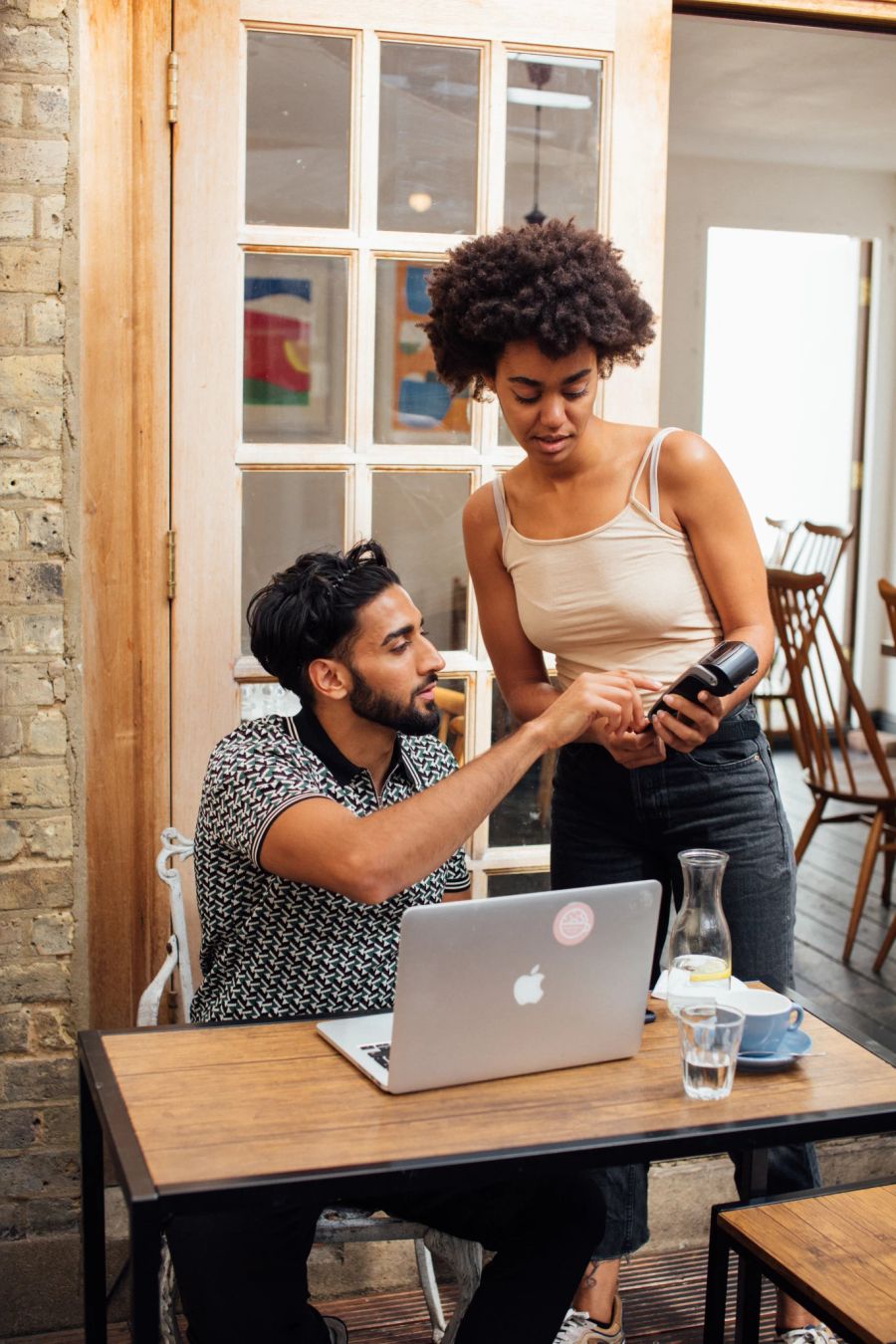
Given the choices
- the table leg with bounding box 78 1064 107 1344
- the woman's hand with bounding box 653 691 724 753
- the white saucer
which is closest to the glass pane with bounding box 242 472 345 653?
the woman's hand with bounding box 653 691 724 753

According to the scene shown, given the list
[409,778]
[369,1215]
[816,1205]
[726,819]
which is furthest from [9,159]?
[816,1205]

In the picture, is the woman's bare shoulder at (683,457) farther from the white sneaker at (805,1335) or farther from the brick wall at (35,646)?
the white sneaker at (805,1335)

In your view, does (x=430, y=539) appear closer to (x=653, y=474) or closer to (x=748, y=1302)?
(x=653, y=474)

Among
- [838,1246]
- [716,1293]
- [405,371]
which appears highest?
[405,371]

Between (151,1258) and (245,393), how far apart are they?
5.20ft

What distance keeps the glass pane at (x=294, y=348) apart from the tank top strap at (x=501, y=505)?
0.43 meters

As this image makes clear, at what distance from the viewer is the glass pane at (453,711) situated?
8.93 feet

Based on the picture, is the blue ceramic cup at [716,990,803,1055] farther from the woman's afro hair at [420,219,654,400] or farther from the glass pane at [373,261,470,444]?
the glass pane at [373,261,470,444]

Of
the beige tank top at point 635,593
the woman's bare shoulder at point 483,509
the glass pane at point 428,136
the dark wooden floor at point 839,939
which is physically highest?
the glass pane at point 428,136

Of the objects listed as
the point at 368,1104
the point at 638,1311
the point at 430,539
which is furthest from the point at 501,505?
the point at 638,1311

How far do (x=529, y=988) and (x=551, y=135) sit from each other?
1.68m

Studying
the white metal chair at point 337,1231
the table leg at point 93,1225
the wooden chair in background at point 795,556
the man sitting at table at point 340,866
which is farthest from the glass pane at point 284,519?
the wooden chair in background at point 795,556

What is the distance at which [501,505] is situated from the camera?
226 cm

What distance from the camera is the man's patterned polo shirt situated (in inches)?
70.9
